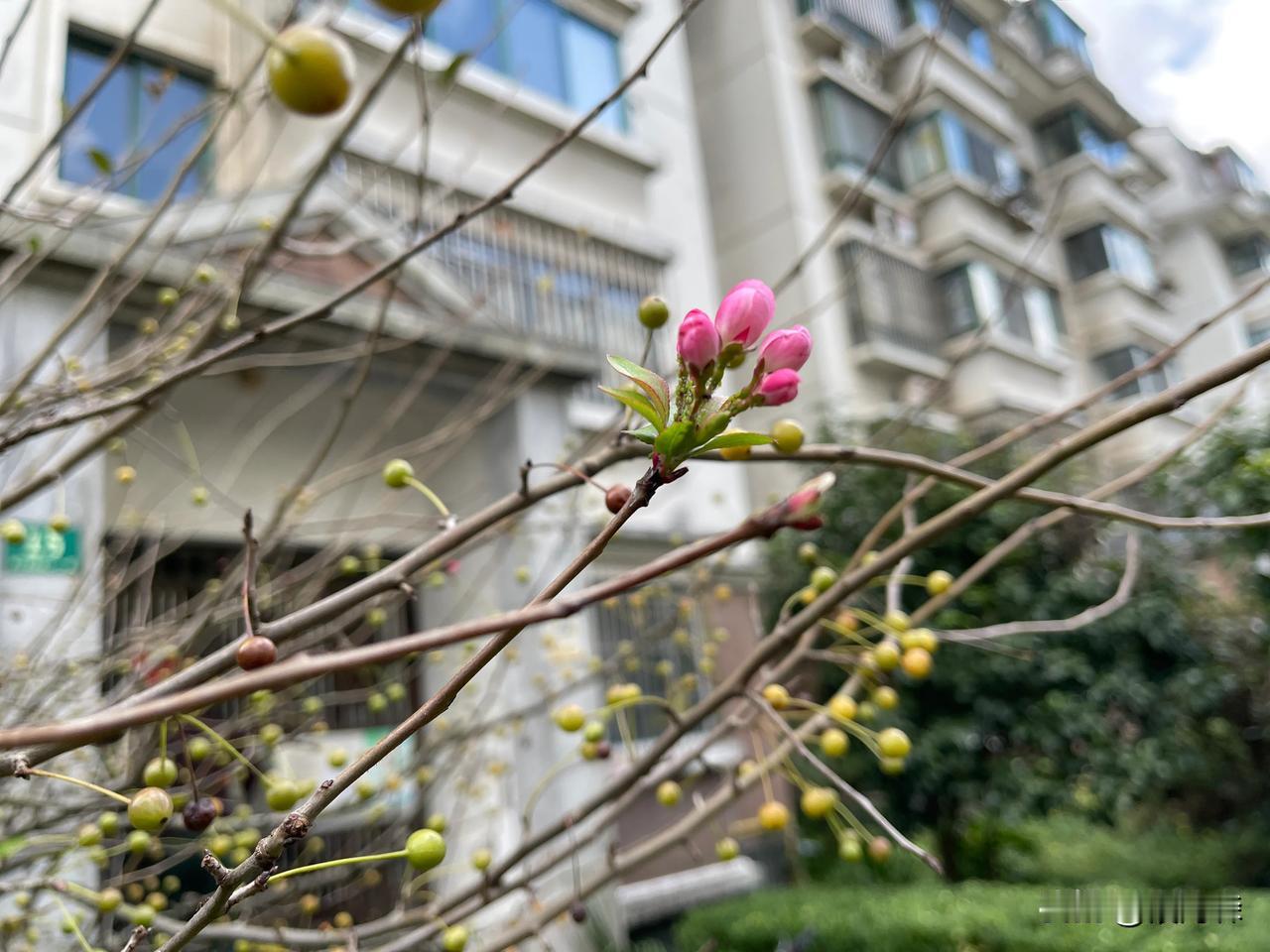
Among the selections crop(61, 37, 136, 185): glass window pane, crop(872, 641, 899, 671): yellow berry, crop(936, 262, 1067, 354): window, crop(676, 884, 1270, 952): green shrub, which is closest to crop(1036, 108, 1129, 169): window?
crop(936, 262, 1067, 354): window

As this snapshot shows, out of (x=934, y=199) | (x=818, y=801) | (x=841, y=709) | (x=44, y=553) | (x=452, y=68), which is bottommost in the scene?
(x=818, y=801)

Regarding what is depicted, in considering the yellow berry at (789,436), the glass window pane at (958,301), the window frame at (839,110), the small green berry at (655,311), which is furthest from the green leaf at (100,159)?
the glass window pane at (958,301)

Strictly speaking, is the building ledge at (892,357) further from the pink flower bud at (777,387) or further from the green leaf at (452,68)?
the pink flower bud at (777,387)

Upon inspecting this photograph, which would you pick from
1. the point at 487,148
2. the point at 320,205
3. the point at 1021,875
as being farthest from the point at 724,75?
the point at 1021,875

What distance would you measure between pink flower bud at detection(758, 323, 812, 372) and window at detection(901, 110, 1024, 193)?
12.6m

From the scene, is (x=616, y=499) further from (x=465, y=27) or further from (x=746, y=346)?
(x=465, y=27)

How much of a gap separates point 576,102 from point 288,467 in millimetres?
5064

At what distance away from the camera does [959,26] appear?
45.0 ft

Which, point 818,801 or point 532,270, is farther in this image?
point 532,270

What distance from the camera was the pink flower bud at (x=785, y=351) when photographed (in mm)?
679

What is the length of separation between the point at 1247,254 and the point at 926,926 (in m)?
20.2

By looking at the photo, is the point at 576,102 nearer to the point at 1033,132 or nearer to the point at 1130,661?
the point at 1130,661

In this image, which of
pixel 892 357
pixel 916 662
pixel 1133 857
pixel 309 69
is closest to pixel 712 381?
pixel 309 69

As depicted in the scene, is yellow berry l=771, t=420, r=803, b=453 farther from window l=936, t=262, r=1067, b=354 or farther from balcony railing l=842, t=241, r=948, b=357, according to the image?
window l=936, t=262, r=1067, b=354
